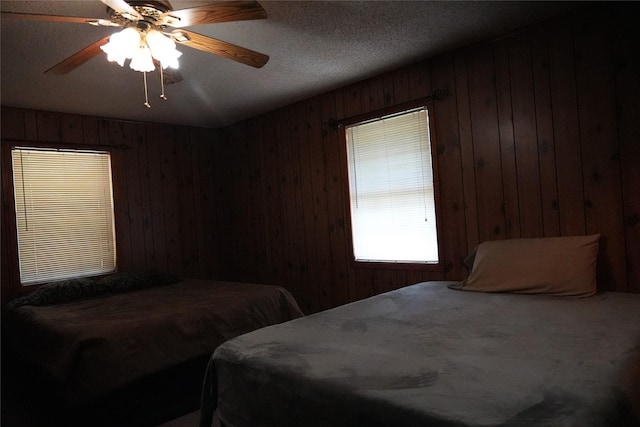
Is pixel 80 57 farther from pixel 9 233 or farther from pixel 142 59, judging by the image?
pixel 9 233

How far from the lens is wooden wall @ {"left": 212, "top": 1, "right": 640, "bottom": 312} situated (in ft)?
7.50

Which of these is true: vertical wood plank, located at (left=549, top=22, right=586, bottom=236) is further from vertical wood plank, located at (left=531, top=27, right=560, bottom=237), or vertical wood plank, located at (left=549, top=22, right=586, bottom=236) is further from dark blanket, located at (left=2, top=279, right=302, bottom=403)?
dark blanket, located at (left=2, top=279, right=302, bottom=403)

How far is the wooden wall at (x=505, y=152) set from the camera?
229 centimetres

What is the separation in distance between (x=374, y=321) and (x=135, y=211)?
3193 mm

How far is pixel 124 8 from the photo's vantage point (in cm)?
166

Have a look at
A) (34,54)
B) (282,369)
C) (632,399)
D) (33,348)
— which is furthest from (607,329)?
(34,54)

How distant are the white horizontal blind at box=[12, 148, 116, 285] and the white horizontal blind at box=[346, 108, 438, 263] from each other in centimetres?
242

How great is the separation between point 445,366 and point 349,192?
244 centimetres

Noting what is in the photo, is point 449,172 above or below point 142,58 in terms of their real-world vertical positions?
below

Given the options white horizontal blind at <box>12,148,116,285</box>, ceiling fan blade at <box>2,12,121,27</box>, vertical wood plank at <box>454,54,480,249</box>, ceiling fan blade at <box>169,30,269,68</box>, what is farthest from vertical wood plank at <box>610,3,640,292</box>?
white horizontal blind at <box>12,148,116,285</box>

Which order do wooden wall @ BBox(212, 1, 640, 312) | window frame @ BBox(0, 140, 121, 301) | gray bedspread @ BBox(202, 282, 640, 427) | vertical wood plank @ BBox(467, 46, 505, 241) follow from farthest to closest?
window frame @ BBox(0, 140, 121, 301), vertical wood plank @ BBox(467, 46, 505, 241), wooden wall @ BBox(212, 1, 640, 312), gray bedspread @ BBox(202, 282, 640, 427)

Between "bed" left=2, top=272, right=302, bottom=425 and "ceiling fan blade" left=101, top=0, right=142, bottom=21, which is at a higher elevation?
"ceiling fan blade" left=101, top=0, right=142, bottom=21

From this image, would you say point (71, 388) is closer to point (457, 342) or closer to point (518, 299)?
point (457, 342)

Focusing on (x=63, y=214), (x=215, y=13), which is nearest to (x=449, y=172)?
(x=215, y=13)
